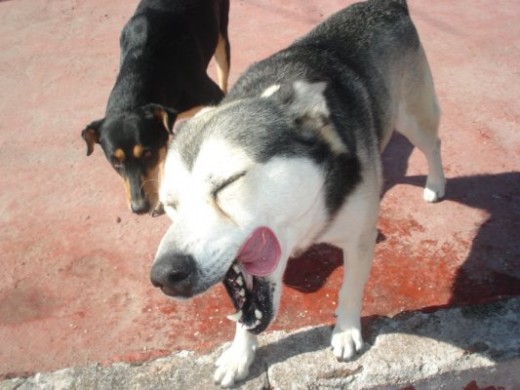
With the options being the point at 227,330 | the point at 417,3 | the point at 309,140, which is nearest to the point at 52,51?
the point at 417,3

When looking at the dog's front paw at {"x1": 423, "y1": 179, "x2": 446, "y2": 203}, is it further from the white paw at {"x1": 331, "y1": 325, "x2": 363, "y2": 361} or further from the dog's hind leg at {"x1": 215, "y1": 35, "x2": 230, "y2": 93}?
the dog's hind leg at {"x1": 215, "y1": 35, "x2": 230, "y2": 93}

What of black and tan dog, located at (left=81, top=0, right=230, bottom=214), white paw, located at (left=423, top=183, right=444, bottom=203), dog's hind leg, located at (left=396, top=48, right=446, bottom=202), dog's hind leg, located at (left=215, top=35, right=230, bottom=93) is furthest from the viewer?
dog's hind leg, located at (left=215, top=35, right=230, bottom=93)

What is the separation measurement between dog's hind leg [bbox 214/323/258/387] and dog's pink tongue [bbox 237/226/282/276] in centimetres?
48

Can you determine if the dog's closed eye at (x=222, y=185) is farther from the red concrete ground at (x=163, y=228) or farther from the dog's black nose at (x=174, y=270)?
the red concrete ground at (x=163, y=228)

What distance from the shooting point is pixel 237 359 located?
9.18 ft

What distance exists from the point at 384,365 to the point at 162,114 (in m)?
2.52

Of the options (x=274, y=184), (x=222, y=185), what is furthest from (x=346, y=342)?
(x=222, y=185)

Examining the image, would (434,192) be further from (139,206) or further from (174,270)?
A: (174,270)

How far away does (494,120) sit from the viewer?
4.87m

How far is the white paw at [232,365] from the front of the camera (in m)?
2.75

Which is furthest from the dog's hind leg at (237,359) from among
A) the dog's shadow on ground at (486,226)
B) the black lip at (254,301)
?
the dog's shadow on ground at (486,226)

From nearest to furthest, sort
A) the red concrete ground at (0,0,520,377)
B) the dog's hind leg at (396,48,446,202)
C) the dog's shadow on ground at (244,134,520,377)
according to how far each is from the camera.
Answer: the dog's shadow on ground at (244,134,520,377) < the red concrete ground at (0,0,520,377) < the dog's hind leg at (396,48,446,202)

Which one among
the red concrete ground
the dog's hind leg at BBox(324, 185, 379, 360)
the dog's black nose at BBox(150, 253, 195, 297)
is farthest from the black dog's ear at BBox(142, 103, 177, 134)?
the dog's black nose at BBox(150, 253, 195, 297)

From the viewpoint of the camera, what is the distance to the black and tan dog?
4.25 metres
